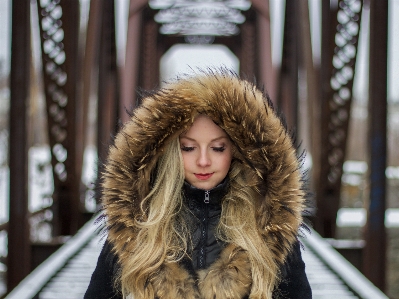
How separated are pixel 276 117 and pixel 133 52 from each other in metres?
12.4

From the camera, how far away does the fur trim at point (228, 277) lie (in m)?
2.07

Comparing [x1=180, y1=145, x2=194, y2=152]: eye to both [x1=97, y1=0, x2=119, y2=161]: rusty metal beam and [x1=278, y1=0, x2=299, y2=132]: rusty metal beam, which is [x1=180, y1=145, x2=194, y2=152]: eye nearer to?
[x1=97, y1=0, x2=119, y2=161]: rusty metal beam

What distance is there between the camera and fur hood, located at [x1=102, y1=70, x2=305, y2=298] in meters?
2.10

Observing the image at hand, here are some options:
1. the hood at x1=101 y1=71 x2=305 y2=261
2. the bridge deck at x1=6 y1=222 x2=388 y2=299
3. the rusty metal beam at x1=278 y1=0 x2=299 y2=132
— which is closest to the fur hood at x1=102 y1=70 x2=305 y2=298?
the hood at x1=101 y1=71 x2=305 y2=261

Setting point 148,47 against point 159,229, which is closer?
point 159,229

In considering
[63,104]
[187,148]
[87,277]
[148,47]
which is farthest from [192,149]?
[148,47]

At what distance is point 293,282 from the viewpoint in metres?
2.10

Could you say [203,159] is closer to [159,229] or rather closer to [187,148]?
[187,148]

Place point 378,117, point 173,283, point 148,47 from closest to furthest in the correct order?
point 173,283 < point 378,117 < point 148,47

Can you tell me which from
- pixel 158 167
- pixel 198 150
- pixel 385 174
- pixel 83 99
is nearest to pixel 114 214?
pixel 158 167

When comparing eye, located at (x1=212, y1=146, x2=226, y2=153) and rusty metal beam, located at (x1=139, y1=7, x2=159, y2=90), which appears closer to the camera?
eye, located at (x1=212, y1=146, x2=226, y2=153)

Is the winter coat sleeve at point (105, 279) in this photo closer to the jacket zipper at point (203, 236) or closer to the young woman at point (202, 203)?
the young woman at point (202, 203)

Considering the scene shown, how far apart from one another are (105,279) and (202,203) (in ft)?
1.42

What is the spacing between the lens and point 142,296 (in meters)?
2.05
